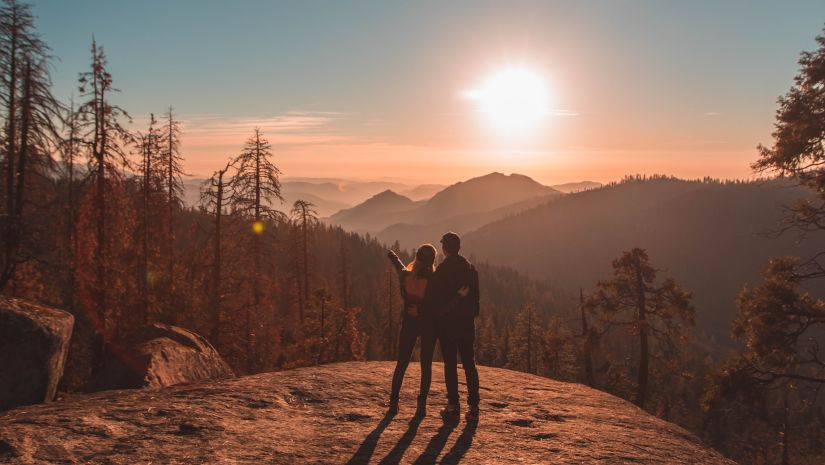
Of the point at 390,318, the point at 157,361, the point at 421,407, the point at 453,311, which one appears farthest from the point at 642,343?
the point at 157,361

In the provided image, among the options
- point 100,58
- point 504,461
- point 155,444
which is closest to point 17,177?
point 100,58

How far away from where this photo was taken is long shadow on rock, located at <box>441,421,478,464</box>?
20.9ft

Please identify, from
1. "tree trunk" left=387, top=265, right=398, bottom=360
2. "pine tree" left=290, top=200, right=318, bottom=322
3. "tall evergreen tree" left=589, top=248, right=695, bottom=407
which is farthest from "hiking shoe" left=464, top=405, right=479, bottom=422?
"tree trunk" left=387, top=265, right=398, bottom=360

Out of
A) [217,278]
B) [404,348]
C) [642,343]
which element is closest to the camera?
[404,348]

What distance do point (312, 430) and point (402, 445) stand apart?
4.60 feet

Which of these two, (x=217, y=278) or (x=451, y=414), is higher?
(x=217, y=278)

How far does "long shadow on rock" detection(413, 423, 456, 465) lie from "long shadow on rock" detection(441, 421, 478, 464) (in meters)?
0.15

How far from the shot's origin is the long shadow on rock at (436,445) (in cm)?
627

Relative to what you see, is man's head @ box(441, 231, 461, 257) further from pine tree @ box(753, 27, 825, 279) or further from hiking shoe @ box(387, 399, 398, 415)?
pine tree @ box(753, 27, 825, 279)

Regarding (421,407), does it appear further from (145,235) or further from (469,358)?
(145,235)

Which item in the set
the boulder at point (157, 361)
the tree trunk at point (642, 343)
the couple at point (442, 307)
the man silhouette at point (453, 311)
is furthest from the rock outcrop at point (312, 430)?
the tree trunk at point (642, 343)

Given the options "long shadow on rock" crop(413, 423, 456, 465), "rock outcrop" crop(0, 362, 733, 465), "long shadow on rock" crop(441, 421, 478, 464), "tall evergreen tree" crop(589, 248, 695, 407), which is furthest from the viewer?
"tall evergreen tree" crop(589, 248, 695, 407)

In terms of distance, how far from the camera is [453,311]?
7.88 meters

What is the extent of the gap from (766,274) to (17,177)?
75.0 feet
